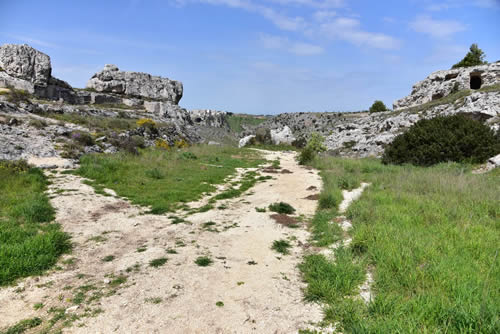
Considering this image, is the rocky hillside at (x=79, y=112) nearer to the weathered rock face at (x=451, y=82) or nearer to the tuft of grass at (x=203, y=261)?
the tuft of grass at (x=203, y=261)

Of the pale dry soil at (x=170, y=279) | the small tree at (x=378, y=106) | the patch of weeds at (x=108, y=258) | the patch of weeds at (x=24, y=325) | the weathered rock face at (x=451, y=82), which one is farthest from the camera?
the small tree at (x=378, y=106)

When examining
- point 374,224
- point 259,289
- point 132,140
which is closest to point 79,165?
point 132,140

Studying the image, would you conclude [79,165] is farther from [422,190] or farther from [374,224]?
[422,190]

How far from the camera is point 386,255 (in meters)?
4.59

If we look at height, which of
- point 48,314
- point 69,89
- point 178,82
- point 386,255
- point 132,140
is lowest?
point 48,314

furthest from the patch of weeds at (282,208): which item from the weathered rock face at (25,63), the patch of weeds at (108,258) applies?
the weathered rock face at (25,63)

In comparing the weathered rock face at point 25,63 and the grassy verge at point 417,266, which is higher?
the weathered rock face at point 25,63

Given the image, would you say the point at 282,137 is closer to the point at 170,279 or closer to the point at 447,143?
the point at 447,143

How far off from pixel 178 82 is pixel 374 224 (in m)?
84.9

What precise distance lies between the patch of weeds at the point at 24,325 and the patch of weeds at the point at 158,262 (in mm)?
1871

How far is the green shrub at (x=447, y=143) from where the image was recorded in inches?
601

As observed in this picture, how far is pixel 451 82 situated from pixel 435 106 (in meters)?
10.3

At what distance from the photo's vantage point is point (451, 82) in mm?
39188

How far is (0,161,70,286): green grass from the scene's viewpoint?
4738mm
